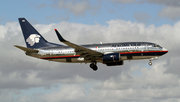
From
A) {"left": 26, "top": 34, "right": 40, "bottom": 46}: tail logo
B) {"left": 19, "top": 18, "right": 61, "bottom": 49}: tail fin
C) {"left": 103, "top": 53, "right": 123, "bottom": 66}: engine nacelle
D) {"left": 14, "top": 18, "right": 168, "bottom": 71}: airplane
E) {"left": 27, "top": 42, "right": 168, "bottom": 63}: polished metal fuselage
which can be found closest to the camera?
{"left": 103, "top": 53, "right": 123, "bottom": 66}: engine nacelle

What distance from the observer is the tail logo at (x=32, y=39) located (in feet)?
200

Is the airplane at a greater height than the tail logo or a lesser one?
lesser

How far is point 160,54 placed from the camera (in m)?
52.8

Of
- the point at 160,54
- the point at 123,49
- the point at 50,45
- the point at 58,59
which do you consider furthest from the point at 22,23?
the point at 160,54

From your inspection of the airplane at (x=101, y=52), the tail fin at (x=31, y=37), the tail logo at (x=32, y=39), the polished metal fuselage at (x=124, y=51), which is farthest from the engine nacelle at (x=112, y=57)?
the tail logo at (x=32, y=39)

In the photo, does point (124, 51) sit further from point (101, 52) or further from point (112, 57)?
point (101, 52)

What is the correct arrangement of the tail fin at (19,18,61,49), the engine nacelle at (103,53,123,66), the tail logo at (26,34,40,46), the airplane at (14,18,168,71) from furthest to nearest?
the tail logo at (26,34,40,46) < the tail fin at (19,18,61,49) < the airplane at (14,18,168,71) < the engine nacelle at (103,53,123,66)

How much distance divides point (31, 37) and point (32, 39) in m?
0.62

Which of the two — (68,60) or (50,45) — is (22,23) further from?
(68,60)

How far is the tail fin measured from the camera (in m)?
60.5

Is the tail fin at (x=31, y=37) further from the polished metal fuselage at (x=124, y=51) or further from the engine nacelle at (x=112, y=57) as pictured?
the engine nacelle at (x=112, y=57)

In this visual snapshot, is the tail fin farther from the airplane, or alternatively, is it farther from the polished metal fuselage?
the polished metal fuselage

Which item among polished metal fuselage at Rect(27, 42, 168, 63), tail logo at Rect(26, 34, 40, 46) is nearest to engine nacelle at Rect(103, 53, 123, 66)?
polished metal fuselage at Rect(27, 42, 168, 63)

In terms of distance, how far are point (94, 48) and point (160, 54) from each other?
41.5 feet
